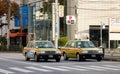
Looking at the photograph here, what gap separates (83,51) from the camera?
3456 cm

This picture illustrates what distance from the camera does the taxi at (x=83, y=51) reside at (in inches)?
1358

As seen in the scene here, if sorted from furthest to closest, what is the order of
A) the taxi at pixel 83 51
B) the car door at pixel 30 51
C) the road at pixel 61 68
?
the car door at pixel 30 51, the taxi at pixel 83 51, the road at pixel 61 68

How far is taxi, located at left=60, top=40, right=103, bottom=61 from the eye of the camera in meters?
34.5

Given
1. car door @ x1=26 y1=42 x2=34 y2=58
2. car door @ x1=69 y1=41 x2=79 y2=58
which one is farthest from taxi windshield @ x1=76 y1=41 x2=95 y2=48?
car door @ x1=26 y1=42 x2=34 y2=58

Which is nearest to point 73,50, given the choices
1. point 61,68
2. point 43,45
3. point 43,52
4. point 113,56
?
point 43,45

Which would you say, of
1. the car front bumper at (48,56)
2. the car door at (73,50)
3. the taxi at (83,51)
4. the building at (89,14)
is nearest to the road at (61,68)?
the car front bumper at (48,56)

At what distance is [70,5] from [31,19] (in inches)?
511

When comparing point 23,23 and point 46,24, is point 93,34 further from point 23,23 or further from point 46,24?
point 23,23

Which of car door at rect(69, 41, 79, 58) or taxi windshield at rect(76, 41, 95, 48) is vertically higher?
taxi windshield at rect(76, 41, 95, 48)

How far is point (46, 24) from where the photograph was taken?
71000 millimetres

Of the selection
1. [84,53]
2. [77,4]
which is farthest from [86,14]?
[84,53]

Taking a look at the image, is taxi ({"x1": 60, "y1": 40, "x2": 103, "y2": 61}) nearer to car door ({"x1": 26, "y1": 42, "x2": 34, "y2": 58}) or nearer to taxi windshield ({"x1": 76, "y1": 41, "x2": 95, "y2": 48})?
taxi windshield ({"x1": 76, "y1": 41, "x2": 95, "y2": 48})

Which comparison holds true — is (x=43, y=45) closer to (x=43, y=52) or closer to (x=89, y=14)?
(x=43, y=52)

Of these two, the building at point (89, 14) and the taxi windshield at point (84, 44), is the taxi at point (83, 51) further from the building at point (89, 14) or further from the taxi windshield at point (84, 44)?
the building at point (89, 14)
